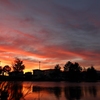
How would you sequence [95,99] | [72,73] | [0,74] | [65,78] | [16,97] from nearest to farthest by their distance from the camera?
[16,97] < [0,74] < [95,99] < [72,73] < [65,78]

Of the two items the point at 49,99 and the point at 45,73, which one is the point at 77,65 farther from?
the point at 49,99

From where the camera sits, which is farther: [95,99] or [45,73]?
[45,73]

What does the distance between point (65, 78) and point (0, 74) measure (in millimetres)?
163612

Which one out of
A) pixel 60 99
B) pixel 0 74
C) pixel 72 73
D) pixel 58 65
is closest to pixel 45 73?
pixel 58 65

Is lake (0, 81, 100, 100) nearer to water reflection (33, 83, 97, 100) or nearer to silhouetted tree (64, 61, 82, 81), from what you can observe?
water reflection (33, 83, 97, 100)

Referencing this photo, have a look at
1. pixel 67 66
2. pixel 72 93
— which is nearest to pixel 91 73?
pixel 67 66

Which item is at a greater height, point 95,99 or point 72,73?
point 72,73

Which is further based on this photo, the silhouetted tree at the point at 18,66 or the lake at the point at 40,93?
the silhouetted tree at the point at 18,66

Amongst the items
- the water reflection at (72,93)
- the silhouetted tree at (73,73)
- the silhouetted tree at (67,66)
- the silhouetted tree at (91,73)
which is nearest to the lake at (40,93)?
the water reflection at (72,93)

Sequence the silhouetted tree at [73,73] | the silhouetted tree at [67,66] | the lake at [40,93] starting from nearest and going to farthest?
the lake at [40,93]
the silhouetted tree at [73,73]
the silhouetted tree at [67,66]

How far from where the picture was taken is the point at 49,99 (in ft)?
123

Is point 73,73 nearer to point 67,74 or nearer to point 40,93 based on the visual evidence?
point 67,74

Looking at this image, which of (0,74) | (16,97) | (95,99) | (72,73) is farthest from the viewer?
(72,73)

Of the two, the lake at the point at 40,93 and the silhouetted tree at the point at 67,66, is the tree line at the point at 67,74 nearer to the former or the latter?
the silhouetted tree at the point at 67,66
